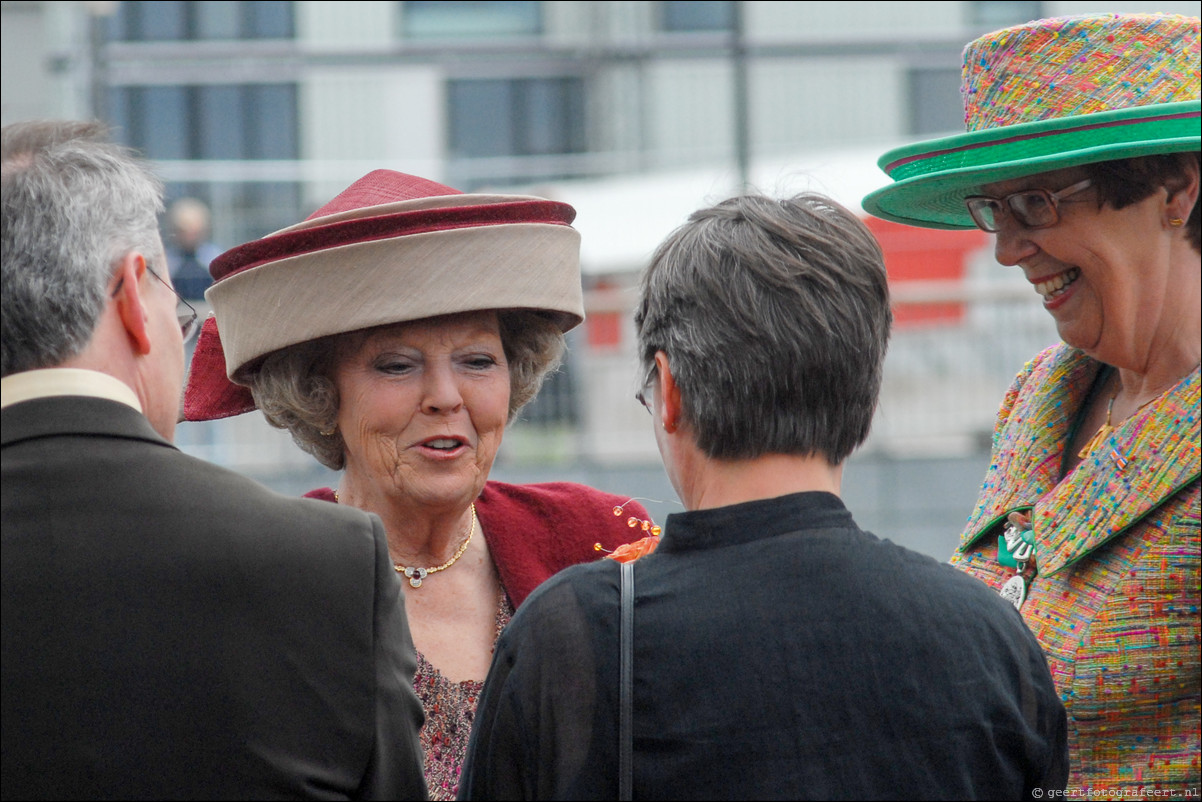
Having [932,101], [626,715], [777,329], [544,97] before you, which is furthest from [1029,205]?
[544,97]

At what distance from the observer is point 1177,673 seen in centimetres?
212

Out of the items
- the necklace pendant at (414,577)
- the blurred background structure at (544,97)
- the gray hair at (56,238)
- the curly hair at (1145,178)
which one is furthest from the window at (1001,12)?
the gray hair at (56,238)

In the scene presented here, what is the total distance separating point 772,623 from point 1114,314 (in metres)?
0.85

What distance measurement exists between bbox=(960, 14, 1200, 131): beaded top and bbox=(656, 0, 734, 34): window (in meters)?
13.6

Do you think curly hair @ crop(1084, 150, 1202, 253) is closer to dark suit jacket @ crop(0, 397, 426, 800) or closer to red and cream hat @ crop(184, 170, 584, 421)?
red and cream hat @ crop(184, 170, 584, 421)

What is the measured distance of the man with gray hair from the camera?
1.84 m

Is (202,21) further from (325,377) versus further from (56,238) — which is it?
(56,238)

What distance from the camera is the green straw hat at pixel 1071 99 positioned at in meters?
2.14

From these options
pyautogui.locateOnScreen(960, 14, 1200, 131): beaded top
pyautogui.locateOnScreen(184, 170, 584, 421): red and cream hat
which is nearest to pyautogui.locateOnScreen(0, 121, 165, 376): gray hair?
pyautogui.locateOnScreen(184, 170, 584, 421): red and cream hat

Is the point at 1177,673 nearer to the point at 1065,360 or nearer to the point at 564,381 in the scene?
the point at 1065,360

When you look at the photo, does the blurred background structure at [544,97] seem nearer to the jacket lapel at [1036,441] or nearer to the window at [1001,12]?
the window at [1001,12]

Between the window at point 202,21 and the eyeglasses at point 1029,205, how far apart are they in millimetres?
14214

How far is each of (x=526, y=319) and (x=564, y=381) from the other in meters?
5.46

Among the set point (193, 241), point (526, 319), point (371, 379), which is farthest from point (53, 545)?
point (193, 241)
